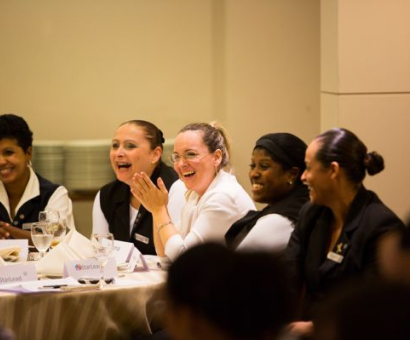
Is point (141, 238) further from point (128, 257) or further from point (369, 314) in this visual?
point (369, 314)

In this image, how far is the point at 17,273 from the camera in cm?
313

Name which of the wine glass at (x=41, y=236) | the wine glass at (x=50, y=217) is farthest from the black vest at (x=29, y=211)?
the wine glass at (x=41, y=236)

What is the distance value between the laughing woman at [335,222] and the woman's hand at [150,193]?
0.86 metres

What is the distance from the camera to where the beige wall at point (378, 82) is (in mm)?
4730

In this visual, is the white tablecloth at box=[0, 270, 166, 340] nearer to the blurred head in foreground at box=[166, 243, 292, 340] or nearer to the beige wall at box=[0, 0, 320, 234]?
the blurred head in foreground at box=[166, 243, 292, 340]

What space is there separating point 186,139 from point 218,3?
1.90m

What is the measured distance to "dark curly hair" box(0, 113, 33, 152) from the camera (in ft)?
15.9

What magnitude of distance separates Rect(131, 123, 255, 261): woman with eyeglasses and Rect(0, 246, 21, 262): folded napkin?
0.67 meters

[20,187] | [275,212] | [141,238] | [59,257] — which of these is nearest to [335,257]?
[275,212]

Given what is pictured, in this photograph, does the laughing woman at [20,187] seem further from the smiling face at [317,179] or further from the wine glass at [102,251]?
the smiling face at [317,179]

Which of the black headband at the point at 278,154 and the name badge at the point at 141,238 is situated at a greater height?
the black headband at the point at 278,154

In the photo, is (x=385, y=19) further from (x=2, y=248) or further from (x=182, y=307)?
(x=182, y=307)

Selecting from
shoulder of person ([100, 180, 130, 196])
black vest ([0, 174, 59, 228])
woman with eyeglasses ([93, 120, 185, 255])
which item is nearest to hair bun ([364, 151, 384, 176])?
woman with eyeglasses ([93, 120, 185, 255])

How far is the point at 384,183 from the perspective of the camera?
4754 mm
